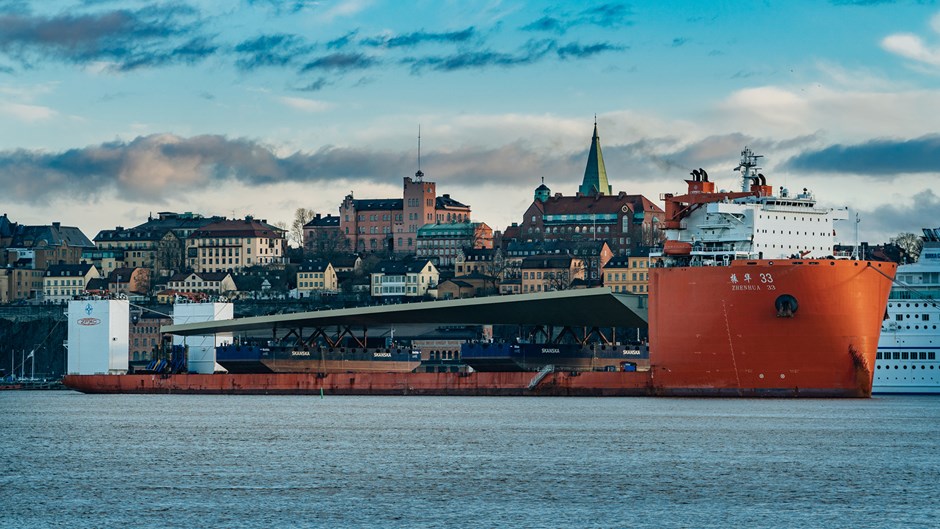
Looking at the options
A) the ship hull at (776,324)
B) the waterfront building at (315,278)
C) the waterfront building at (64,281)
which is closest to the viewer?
the ship hull at (776,324)

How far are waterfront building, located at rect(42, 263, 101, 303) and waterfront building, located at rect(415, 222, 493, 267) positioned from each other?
35.3 meters

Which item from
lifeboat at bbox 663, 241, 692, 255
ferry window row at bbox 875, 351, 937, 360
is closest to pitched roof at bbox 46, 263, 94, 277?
ferry window row at bbox 875, 351, 937, 360

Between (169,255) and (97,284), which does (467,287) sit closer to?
(97,284)

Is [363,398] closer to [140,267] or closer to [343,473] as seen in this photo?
[343,473]

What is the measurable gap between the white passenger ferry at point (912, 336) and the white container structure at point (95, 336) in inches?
1483

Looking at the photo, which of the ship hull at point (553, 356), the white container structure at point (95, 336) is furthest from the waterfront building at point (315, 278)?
the ship hull at point (553, 356)

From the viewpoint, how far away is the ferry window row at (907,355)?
7150 centimetres

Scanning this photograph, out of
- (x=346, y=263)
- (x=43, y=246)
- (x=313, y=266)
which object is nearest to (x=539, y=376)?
(x=313, y=266)

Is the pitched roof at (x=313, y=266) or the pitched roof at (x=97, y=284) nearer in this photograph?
the pitched roof at (x=97, y=284)

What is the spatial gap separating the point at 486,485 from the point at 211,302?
2185 inches

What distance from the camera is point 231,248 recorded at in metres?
174

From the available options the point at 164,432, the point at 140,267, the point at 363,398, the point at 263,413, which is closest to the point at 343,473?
the point at 164,432

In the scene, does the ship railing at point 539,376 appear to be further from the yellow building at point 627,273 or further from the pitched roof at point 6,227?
the pitched roof at point 6,227

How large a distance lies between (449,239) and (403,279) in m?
20.0
